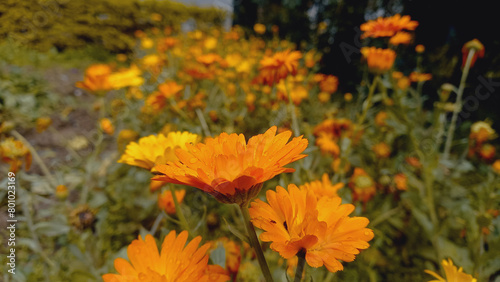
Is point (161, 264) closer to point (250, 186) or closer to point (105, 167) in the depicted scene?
point (250, 186)

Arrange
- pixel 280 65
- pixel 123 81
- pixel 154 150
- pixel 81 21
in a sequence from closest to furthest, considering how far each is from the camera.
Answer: pixel 154 150
pixel 280 65
pixel 123 81
pixel 81 21

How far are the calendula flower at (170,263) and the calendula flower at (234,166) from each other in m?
0.08

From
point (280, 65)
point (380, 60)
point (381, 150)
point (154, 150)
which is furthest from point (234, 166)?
point (381, 150)

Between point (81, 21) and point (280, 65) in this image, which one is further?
point (81, 21)

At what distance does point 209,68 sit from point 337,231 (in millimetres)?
1229

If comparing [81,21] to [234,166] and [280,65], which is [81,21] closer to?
[280,65]

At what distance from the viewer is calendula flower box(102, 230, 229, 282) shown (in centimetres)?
32

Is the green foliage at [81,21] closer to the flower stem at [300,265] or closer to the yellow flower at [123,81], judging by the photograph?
the yellow flower at [123,81]

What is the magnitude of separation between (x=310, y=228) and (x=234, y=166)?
108mm

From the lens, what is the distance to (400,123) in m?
1.20

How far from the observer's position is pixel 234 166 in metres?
0.29

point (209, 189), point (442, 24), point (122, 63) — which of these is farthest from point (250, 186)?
point (122, 63)

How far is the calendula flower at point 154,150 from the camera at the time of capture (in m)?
0.45

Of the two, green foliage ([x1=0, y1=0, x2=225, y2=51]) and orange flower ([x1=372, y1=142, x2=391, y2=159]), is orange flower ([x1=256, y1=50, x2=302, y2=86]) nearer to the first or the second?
orange flower ([x1=372, y1=142, x2=391, y2=159])
